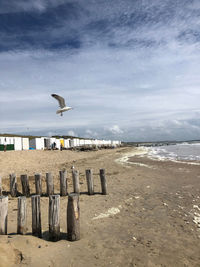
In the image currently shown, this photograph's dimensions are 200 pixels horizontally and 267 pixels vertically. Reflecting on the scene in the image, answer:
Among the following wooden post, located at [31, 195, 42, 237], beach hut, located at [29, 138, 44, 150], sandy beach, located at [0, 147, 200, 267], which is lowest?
sandy beach, located at [0, 147, 200, 267]

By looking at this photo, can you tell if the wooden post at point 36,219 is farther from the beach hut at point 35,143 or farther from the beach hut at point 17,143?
the beach hut at point 35,143

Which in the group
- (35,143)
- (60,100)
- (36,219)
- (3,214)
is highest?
(60,100)

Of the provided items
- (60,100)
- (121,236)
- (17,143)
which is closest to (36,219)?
(121,236)

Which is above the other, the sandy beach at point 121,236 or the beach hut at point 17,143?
the beach hut at point 17,143

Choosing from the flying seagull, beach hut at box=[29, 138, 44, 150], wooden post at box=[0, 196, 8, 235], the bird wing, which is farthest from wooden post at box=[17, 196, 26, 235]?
beach hut at box=[29, 138, 44, 150]

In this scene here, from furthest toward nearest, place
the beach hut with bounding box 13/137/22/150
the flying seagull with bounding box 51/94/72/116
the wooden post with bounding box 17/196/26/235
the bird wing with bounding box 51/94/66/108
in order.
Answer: the beach hut with bounding box 13/137/22/150 < the flying seagull with bounding box 51/94/72/116 < the bird wing with bounding box 51/94/66/108 < the wooden post with bounding box 17/196/26/235

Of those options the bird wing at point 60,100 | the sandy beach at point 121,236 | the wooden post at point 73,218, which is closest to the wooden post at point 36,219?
the sandy beach at point 121,236

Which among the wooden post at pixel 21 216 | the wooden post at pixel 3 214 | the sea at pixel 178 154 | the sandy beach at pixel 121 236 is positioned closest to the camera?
the sandy beach at pixel 121 236

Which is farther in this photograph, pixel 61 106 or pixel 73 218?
pixel 61 106

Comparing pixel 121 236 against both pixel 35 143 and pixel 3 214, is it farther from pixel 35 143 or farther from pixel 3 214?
pixel 35 143

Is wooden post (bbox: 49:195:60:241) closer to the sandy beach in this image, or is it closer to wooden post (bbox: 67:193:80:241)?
the sandy beach

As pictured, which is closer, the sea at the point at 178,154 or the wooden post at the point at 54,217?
the wooden post at the point at 54,217

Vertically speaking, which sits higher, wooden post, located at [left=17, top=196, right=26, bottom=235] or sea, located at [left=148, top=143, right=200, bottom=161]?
wooden post, located at [left=17, top=196, right=26, bottom=235]

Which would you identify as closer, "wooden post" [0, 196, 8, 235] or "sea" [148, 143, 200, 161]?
"wooden post" [0, 196, 8, 235]
